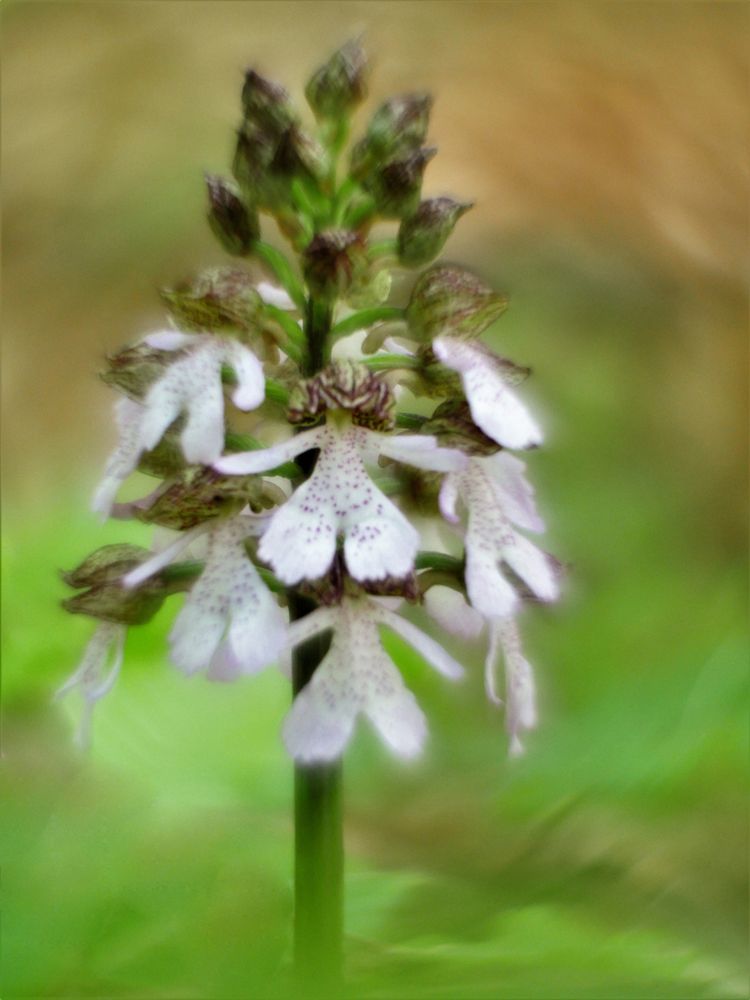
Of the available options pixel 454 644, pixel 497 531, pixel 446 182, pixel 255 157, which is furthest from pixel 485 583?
pixel 446 182

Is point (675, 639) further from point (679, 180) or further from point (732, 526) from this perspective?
point (679, 180)

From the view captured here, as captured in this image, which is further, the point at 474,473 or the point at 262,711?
the point at 262,711

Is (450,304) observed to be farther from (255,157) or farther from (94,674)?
(94,674)

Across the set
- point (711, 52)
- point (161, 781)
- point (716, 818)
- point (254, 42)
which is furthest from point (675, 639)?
point (254, 42)

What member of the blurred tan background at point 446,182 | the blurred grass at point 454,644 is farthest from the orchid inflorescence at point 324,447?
the blurred tan background at point 446,182

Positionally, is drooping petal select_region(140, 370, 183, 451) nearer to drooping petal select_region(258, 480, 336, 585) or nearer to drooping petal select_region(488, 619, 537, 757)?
drooping petal select_region(258, 480, 336, 585)
